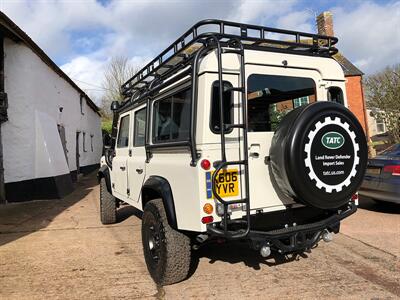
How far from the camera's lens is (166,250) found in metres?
3.70

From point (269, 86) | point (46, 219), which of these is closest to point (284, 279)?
point (269, 86)

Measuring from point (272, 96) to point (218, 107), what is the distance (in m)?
0.84

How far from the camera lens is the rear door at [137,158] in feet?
15.7

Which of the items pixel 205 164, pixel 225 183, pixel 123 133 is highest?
pixel 123 133

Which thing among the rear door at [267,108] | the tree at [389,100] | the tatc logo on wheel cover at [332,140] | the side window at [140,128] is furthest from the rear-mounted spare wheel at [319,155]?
the tree at [389,100]

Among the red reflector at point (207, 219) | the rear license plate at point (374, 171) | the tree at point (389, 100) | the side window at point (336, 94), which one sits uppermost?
the tree at point (389, 100)

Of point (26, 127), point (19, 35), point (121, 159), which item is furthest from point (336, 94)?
point (26, 127)

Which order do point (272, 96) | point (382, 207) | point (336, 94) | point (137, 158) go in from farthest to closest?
point (382, 207) → point (137, 158) → point (336, 94) → point (272, 96)

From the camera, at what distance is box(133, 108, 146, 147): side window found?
493cm

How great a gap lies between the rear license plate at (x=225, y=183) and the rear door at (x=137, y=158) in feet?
5.12

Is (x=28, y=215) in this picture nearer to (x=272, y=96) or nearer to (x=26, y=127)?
(x=26, y=127)

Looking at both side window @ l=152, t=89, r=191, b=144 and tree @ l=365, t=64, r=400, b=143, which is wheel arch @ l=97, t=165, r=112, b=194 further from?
tree @ l=365, t=64, r=400, b=143

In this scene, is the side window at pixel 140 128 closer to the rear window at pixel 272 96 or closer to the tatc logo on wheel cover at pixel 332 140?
the rear window at pixel 272 96

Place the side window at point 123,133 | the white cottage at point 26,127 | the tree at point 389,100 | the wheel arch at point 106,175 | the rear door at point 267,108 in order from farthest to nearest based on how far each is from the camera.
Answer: the tree at point 389,100 < the white cottage at point 26,127 < the wheel arch at point 106,175 < the side window at point 123,133 < the rear door at point 267,108
